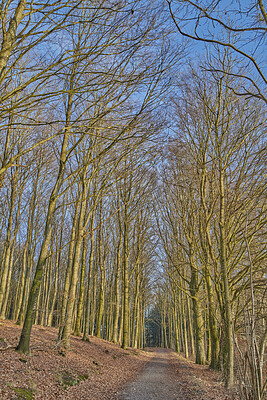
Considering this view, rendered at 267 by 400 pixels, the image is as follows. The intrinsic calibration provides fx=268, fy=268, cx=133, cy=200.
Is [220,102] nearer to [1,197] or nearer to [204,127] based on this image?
[204,127]

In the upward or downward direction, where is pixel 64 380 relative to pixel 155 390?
upward

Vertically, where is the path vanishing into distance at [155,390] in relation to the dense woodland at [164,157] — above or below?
below

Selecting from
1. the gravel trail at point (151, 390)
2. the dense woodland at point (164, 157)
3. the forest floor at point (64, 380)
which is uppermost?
the dense woodland at point (164, 157)

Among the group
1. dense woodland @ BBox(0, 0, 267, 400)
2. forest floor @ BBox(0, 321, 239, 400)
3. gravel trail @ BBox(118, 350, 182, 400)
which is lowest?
gravel trail @ BBox(118, 350, 182, 400)

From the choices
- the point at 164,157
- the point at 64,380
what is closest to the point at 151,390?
the point at 64,380

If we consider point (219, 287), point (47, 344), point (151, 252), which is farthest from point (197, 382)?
point (151, 252)

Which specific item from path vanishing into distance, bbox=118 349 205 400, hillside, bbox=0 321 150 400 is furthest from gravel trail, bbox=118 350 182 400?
hillside, bbox=0 321 150 400

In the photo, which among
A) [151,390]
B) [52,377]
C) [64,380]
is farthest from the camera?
[151,390]

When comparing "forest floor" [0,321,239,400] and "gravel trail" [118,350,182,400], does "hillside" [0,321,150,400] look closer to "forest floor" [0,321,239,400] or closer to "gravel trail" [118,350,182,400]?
"forest floor" [0,321,239,400]

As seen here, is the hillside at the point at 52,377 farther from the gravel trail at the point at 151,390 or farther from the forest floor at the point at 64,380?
the gravel trail at the point at 151,390

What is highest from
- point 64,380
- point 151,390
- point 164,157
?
point 164,157

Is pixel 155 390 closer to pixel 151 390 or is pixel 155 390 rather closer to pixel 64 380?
pixel 151 390

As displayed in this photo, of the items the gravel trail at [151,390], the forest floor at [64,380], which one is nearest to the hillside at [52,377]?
the forest floor at [64,380]

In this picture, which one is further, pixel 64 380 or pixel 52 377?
pixel 64 380
